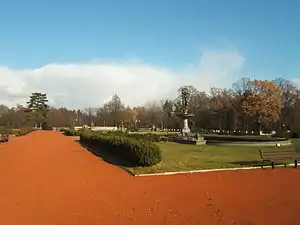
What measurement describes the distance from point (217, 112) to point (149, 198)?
205 ft

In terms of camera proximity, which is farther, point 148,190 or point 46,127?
point 46,127

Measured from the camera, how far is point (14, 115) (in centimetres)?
9762

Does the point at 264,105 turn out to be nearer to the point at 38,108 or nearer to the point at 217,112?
the point at 217,112

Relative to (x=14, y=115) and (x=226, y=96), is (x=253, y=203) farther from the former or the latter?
(x=14, y=115)

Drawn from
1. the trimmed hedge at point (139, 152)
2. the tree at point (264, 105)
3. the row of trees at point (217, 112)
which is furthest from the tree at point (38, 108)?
the trimmed hedge at point (139, 152)

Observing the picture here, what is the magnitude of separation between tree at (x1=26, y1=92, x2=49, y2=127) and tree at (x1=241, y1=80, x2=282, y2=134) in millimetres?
66260

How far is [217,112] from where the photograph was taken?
7000 cm

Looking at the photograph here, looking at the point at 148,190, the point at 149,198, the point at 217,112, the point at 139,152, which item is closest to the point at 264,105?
the point at 217,112

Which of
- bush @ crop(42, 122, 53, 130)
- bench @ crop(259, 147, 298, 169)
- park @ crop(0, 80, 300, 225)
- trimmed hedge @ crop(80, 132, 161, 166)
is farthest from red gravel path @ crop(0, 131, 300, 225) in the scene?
bush @ crop(42, 122, 53, 130)

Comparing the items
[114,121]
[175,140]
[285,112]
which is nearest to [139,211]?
[175,140]

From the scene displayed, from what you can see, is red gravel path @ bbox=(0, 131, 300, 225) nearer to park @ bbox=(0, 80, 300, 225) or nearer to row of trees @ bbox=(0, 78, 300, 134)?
park @ bbox=(0, 80, 300, 225)

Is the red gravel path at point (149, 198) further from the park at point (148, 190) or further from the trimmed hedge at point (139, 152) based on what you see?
the trimmed hedge at point (139, 152)

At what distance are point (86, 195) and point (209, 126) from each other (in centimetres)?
6486

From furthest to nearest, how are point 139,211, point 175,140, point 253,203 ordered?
point 175,140, point 253,203, point 139,211
